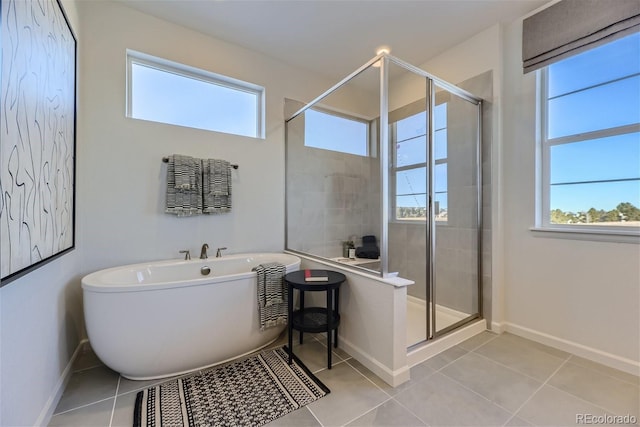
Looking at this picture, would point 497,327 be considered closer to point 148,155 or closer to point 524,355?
point 524,355

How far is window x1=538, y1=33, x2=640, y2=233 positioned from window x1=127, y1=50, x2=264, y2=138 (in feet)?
8.64

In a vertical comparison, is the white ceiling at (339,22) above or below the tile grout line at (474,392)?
above

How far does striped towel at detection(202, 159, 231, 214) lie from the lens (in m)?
2.43

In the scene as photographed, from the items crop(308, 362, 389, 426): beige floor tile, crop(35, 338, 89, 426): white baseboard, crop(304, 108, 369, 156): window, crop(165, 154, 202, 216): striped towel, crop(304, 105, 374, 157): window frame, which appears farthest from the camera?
crop(304, 108, 369, 156): window

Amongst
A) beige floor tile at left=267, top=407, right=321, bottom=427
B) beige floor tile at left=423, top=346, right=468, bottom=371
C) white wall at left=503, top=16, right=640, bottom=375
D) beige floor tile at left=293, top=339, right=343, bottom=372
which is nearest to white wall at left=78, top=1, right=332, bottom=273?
beige floor tile at left=293, top=339, right=343, bottom=372

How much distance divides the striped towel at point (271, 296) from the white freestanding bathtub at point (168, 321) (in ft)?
0.15

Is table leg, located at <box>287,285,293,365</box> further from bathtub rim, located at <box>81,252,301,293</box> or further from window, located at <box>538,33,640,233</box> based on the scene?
window, located at <box>538,33,640,233</box>

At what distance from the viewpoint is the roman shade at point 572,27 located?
170 cm

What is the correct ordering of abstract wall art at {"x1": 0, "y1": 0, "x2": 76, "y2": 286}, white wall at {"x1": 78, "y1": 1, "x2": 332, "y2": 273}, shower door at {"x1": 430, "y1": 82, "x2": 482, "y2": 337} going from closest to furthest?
abstract wall art at {"x1": 0, "y1": 0, "x2": 76, "y2": 286} < white wall at {"x1": 78, "y1": 1, "x2": 332, "y2": 273} < shower door at {"x1": 430, "y1": 82, "x2": 482, "y2": 337}

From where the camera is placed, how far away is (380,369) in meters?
1.73

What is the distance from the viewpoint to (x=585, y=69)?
6.54ft

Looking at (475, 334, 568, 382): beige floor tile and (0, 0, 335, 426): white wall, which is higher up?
(0, 0, 335, 426): white wall

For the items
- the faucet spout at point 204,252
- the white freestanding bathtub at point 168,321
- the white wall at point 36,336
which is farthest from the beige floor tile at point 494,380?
the white wall at point 36,336

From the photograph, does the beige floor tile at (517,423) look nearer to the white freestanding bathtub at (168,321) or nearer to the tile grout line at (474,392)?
the tile grout line at (474,392)
